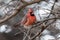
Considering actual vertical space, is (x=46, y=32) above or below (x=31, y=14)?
below

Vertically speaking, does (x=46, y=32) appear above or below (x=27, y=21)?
below

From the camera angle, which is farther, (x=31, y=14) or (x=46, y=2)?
(x=46, y=2)

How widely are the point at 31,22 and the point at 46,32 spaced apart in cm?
139

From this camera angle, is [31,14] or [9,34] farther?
[9,34]

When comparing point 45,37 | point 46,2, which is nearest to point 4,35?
point 45,37

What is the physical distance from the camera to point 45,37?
3879 mm

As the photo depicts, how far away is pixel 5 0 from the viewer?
16.5 ft

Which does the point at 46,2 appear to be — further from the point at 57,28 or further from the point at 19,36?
the point at 19,36

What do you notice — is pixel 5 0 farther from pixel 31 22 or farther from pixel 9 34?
pixel 31 22

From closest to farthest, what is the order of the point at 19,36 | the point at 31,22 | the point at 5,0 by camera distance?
1. the point at 31,22
2. the point at 19,36
3. the point at 5,0

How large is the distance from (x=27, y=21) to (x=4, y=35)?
3.99 ft

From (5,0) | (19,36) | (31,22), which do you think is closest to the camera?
(31,22)

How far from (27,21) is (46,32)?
133 cm

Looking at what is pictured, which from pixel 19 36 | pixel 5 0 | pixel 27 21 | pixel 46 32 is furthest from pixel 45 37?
pixel 5 0
